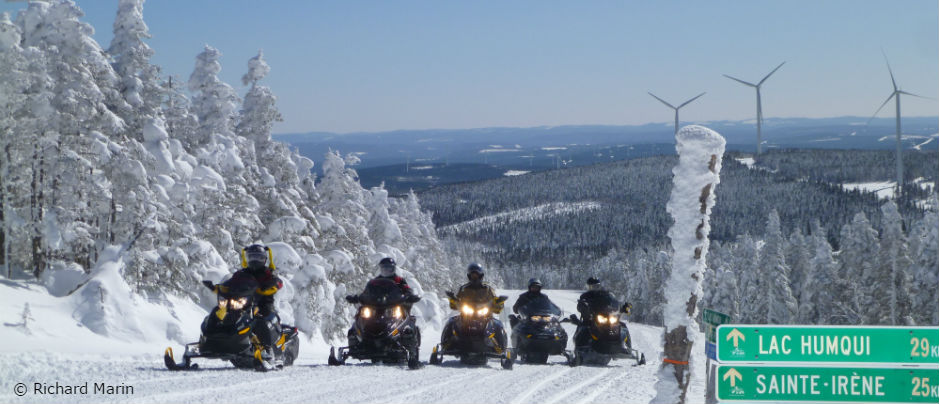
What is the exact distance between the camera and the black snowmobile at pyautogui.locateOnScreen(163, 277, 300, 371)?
10195mm

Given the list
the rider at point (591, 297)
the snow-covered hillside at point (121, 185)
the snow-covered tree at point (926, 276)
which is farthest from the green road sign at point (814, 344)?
the snow-covered tree at point (926, 276)

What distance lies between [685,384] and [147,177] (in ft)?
67.1

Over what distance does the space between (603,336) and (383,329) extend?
18.6 ft

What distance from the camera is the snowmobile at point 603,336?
1584 cm

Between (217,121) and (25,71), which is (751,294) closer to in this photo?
(217,121)

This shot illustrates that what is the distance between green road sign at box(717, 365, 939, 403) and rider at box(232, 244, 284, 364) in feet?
22.3

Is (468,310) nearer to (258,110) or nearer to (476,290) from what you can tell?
(476,290)

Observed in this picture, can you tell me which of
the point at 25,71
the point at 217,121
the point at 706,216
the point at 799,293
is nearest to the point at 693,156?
the point at 706,216

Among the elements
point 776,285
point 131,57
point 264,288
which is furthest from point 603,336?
point 776,285

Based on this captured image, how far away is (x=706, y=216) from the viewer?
7266 mm

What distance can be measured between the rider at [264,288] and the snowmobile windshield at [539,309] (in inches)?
245

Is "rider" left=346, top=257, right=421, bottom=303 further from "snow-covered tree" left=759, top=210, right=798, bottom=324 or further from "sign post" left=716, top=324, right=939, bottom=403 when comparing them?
"snow-covered tree" left=759, top=210, right=798, bottom=324

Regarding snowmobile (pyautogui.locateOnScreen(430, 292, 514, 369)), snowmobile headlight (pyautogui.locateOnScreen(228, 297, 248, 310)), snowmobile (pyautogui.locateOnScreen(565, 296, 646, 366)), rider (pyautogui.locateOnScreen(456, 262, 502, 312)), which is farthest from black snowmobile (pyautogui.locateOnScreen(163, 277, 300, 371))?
snowmobile (pyautogui.locateOnScreen(565, 296, 646, 366))

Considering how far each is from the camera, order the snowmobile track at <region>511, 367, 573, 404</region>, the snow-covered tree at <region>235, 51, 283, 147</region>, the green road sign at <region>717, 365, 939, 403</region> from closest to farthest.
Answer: the green road sign at <region>717, 365, 939, 403</region>, the snowmobile track at <region>511, 367, 573, 404</region>, the snow-covered tree at <region>235, 51, 283, 147</region>
